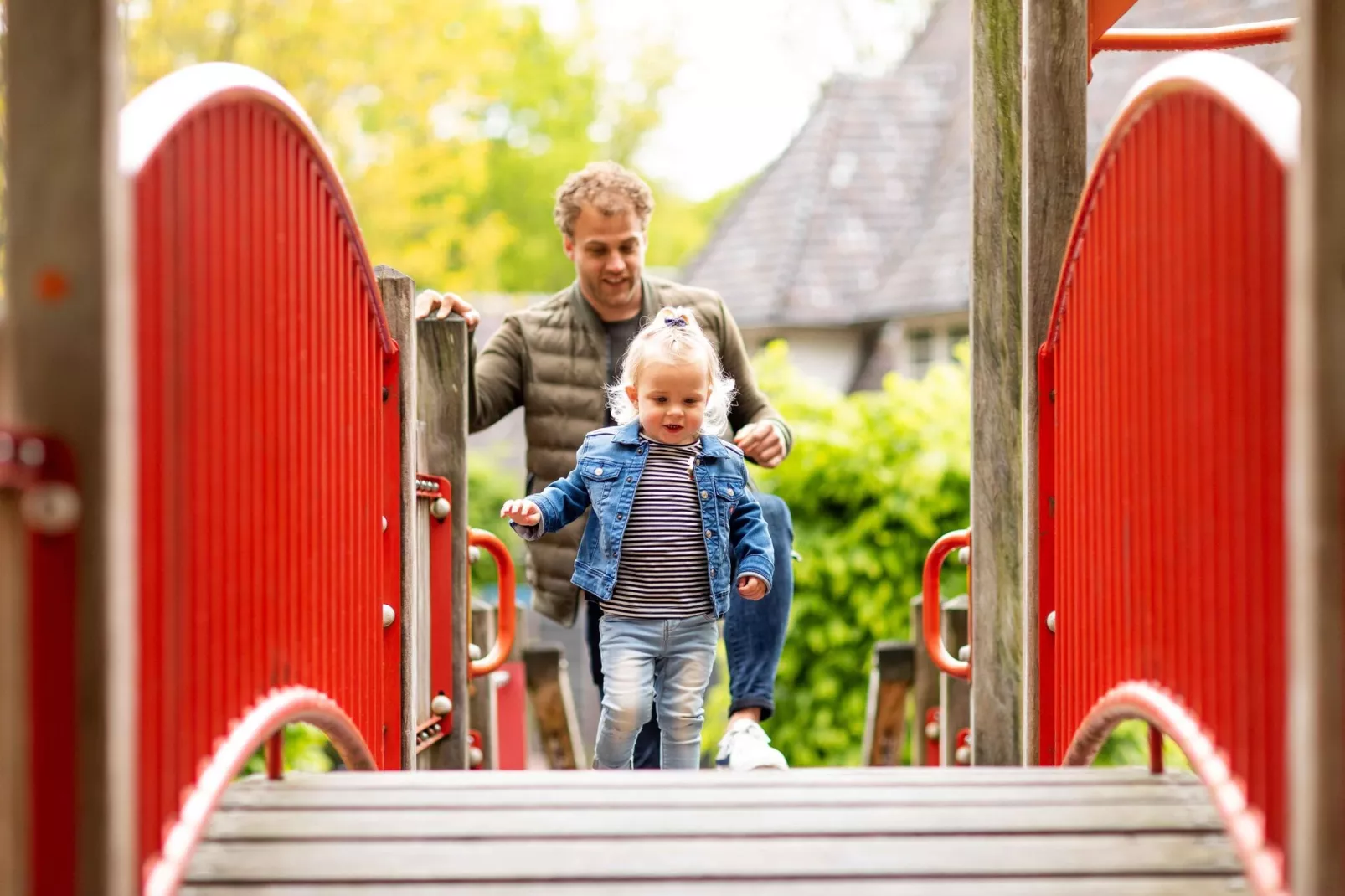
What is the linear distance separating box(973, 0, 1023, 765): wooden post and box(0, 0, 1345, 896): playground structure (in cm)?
27

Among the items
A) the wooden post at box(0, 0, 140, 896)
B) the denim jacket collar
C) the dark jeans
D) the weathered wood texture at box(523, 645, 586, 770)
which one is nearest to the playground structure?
the wooden post at box(0, 0, 140, 896)

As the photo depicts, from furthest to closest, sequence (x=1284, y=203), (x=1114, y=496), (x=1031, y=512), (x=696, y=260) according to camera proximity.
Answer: (x=696, y=260), (x=1031, y=512), (x=1114, y=496), (x=1284, y=203)

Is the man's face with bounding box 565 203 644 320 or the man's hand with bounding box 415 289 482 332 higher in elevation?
the man's face with bounding box 565 203 644 320

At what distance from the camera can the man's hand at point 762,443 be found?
4195 millimetres

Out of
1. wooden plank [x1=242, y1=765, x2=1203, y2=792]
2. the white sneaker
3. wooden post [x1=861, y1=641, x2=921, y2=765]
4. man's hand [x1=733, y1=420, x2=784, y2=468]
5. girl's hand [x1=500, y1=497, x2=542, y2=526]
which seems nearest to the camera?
wooden plank [x1=242, y1=765, x2=1203, y2=792]

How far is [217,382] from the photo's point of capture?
2.33m

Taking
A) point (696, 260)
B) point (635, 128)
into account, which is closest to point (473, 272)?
point (696, 260)

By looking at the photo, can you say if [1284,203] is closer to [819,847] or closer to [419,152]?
[819,847]

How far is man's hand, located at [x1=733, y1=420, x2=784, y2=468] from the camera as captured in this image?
4.20 metres

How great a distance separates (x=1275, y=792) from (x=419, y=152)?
15122 millimetres

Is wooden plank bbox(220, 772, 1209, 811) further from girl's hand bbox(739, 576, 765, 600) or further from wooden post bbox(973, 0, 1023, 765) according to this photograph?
wooden post bbox(973, 0, 1023, 765)

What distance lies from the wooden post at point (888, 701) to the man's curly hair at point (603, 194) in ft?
6.70

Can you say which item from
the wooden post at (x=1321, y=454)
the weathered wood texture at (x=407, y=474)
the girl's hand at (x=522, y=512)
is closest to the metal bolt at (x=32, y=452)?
the wooden post at (x=1321, y=454)

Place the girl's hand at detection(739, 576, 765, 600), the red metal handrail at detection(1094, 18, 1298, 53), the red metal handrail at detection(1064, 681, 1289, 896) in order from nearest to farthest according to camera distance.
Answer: the red metal handrail at detection(1064, 681, 1289, 896)
the girl's hand at detection(739, 576, 765, 600)
the red metal handrail at detection(1094, 18, 1298, 53)
